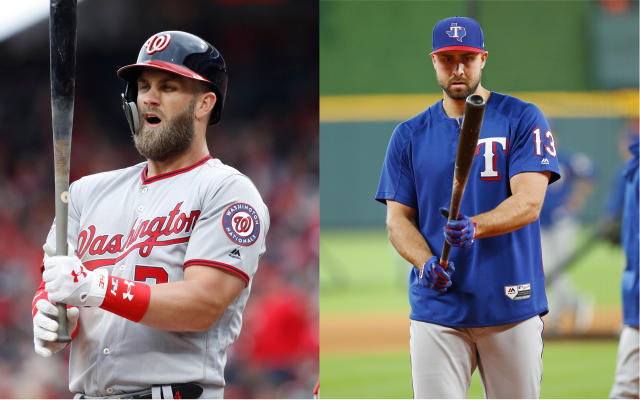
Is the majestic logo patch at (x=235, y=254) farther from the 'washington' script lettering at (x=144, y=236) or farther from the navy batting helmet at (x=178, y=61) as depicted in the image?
the navy batting helmet at (x=178, y=61)

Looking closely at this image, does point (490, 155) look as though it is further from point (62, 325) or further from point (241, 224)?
point (62, 325)

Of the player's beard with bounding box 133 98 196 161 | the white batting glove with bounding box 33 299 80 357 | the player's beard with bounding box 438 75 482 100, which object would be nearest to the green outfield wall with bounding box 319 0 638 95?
the player's beard with bounding box 438 75 482 100

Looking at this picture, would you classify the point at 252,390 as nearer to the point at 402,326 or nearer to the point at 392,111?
the point at 402,326

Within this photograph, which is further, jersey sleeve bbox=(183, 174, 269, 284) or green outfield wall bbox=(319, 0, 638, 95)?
green outfield wall bbox=(319, 0, 638, 95)

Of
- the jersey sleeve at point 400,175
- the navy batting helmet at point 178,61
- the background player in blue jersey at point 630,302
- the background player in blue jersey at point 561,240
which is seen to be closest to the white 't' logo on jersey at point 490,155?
the jersey sleeve at point 400,175

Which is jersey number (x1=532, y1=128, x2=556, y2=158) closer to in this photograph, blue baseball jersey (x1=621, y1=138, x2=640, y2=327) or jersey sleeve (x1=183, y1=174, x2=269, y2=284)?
jersey sleeve (x1=183, y1=174, x2=269, y2=284)

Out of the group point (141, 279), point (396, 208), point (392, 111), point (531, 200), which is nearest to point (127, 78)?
point (141, 279)
